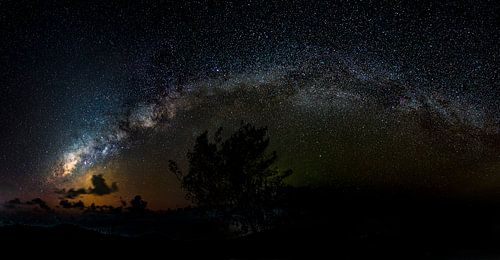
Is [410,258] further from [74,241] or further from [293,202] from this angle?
[293,202]

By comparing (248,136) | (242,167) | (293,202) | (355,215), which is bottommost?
(355,215)

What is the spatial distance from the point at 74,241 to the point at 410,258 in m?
26.9

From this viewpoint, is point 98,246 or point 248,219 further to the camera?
point 248,219

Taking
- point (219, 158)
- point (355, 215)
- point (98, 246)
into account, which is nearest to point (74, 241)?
point (98, 246)

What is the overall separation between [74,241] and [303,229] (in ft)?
94.9

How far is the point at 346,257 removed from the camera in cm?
2153

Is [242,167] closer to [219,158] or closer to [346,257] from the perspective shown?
[219,158]

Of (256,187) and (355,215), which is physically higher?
(256,187)

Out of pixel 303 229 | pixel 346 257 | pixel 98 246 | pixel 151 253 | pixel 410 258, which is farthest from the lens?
pixel 303 229

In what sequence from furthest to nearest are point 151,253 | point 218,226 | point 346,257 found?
point 218,226, point 151,253, point 346,257

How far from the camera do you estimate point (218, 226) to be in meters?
46.9

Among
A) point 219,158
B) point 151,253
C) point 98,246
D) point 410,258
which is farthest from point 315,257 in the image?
point 219,158

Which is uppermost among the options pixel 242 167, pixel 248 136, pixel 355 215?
pixel 248 136

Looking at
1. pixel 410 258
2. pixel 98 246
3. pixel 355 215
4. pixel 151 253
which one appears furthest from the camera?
pixel 355 215
